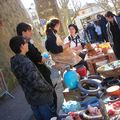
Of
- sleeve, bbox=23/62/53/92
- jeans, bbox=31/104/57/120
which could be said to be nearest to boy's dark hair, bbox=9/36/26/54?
sleeve, bbox=23/62/53/92

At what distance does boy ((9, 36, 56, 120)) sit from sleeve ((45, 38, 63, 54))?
1672 millimetres

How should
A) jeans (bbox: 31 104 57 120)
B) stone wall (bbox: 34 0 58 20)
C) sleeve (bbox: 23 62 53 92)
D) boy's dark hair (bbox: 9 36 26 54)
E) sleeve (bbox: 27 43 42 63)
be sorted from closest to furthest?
sleeve (bbox: 23 62 53 92)
boy's dark hair (bbox: 9 36 26 54)
jeans (bbox: 31 104 57 120)
sleeve (bbox: 27 43 42 63)
stone wall (bbox: 34 0 58 20)

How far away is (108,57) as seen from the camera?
7.21 m

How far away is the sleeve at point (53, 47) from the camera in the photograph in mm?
6570

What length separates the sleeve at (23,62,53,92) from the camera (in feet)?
15.5

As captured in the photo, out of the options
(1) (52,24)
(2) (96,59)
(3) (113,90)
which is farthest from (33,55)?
(2) (96,59)

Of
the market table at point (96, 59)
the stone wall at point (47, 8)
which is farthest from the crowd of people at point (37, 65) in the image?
the stone wall at point (47, 8)

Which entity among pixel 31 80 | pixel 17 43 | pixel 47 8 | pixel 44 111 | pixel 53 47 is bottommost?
pixel 44 111

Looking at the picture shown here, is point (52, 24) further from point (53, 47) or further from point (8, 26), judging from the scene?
point (8, 26)

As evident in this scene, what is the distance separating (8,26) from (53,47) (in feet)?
28.5

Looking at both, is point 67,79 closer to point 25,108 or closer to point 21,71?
point 21,71

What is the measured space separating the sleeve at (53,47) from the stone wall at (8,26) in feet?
21.6

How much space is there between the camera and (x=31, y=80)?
4777 mm

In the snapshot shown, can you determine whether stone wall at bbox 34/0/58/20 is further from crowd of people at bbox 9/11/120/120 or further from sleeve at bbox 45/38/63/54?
sleeve at bbox 45/38/63/54
